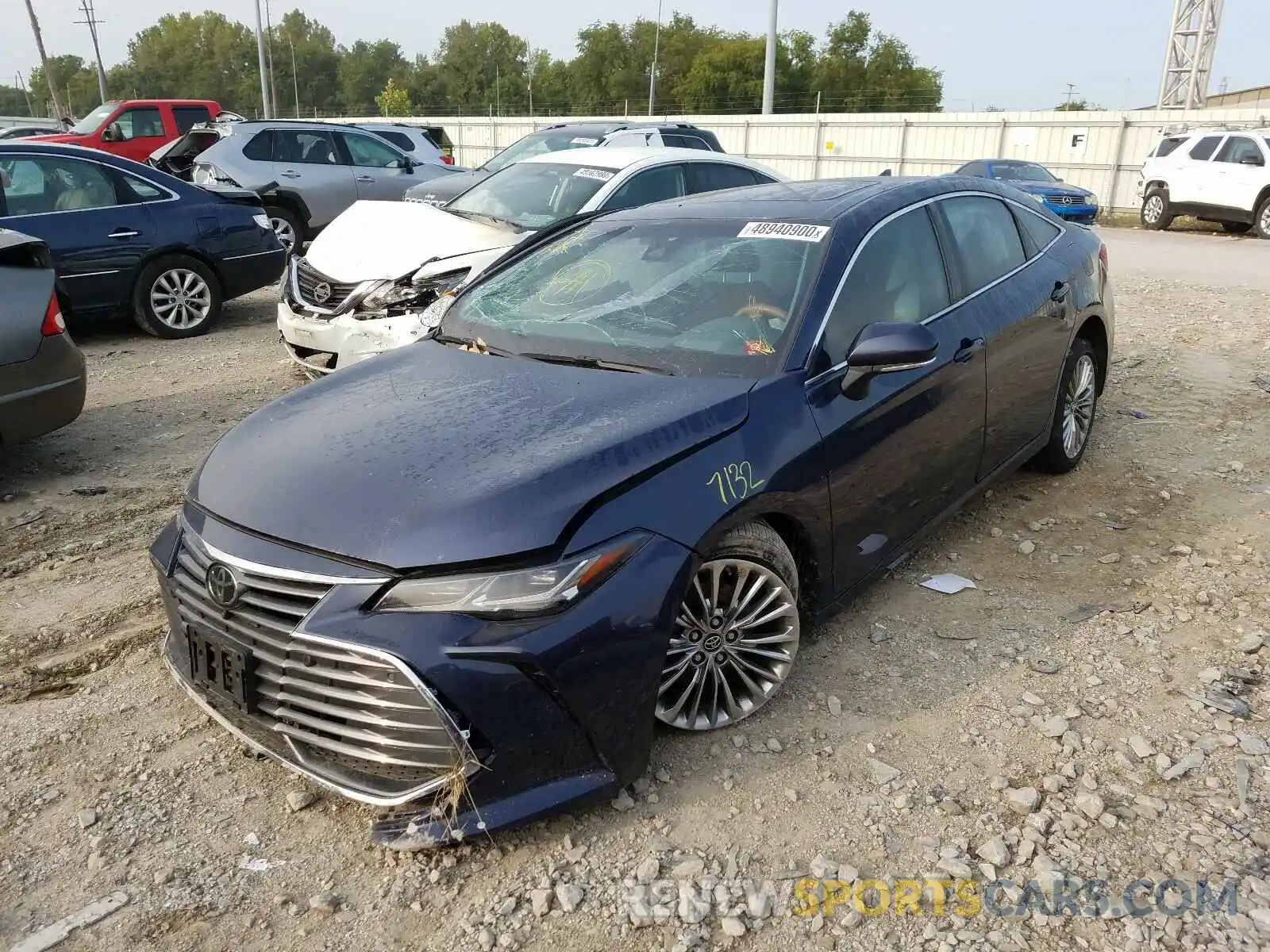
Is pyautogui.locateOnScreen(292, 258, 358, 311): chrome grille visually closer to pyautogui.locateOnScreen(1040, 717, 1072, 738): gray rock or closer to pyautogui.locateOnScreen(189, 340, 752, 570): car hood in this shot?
pyautogui.locateOnScreen(189, 340, 752, 570): car hood

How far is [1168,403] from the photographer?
6699mm

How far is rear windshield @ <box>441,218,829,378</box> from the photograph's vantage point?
334 cm

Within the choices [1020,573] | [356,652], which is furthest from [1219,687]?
[356,652]

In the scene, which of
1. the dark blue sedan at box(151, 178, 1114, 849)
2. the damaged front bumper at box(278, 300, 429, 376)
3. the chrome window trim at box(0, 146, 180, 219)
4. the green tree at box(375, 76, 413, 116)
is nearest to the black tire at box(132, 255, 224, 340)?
the chrome window trim at box(0, 146, 180, 219)

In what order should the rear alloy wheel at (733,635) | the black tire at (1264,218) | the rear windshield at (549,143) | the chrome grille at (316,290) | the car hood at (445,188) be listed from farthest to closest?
the black tire at (1264,218) → the rear windshield at (549,143) → the car hood at (445,188) → the chrome grille at (316,290) → the rear alloy wheel at (733,635)

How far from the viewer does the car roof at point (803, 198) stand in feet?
12.5

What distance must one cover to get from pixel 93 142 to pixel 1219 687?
64.5 ft

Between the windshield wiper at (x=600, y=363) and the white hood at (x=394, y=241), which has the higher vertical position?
the windshield wiper at (x=600, y=363)

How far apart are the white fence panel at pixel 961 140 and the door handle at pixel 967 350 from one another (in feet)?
66.6

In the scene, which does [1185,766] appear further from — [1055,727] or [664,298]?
[664,298]

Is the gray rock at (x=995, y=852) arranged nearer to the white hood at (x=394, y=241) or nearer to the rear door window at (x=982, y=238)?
the rear door window at (x=982, y=238)

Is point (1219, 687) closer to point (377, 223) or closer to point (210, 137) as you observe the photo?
point (377, 223)

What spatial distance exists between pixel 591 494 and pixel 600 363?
34.9 inches

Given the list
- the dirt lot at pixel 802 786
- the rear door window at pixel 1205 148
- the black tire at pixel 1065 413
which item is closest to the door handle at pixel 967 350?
the dirt lot at pixel 802 786
